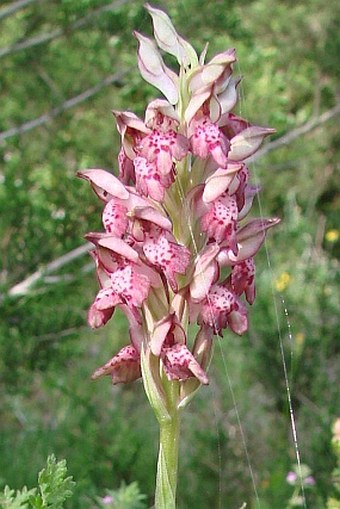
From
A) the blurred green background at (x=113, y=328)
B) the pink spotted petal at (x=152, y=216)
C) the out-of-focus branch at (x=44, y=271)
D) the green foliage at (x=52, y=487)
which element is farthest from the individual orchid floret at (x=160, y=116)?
the out-of-focus branch at (x=44, y=271)

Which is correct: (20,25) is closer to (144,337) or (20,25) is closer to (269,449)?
(269,449)

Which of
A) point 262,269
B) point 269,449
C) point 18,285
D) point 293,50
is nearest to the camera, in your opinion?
point 18,285

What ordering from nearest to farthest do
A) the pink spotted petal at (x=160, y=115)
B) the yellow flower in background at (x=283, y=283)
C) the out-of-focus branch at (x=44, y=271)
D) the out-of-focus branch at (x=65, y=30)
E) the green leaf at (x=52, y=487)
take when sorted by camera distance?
the green leaf at (x=52, y=487) < the pink spotted petal at (x=160, y=115) < the out-of-focus branch at (x=44, y=271) < the out-of-focus branch at (x=65, y=30) < the yellow flower in background at (x=283, y=283)

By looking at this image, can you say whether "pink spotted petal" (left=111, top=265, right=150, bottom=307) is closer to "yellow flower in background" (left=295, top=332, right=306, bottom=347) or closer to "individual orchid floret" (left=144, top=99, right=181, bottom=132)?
"individual orchid floret" (left=144, top=99, right=181, bottom=132)

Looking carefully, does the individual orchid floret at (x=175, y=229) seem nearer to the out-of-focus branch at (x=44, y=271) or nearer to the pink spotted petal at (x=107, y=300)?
the pink spotted petal at (x=107, y=300)

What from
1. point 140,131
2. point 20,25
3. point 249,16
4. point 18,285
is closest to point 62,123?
point 20,25

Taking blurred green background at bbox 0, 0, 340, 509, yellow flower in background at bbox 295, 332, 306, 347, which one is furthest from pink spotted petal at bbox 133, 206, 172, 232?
yellow flower in background at bbox 295, 332, 306, 347

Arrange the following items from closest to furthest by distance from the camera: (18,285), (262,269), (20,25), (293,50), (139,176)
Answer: (139,176)
(18,285)
(262,269)
(20,25)
(293,50)
